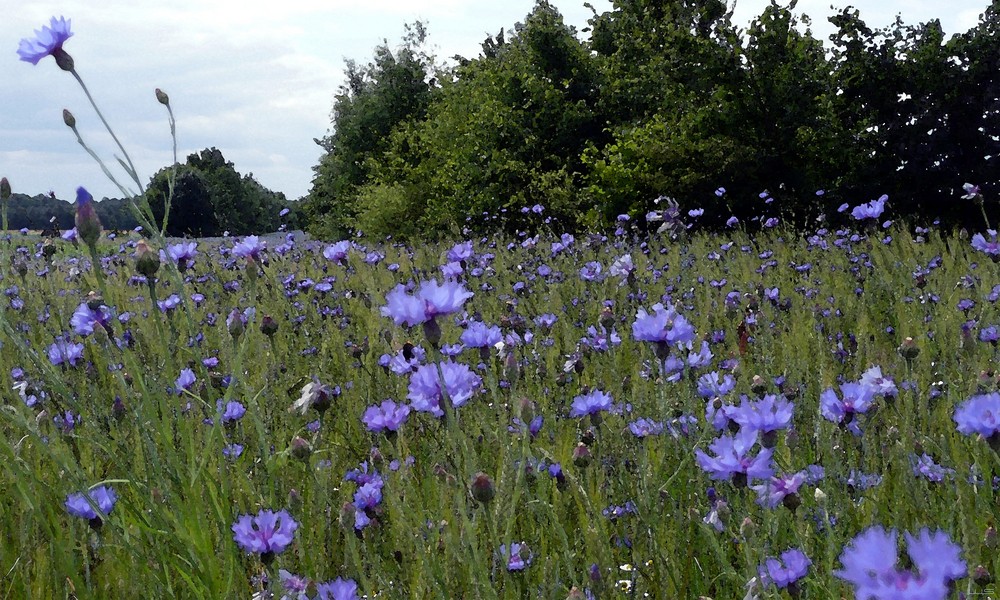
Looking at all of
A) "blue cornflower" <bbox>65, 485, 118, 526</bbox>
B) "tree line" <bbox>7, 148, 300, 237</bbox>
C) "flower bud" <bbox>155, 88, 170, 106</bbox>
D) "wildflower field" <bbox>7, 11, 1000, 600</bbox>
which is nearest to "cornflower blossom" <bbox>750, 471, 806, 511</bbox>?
"wildflower field" <bbox>7, 11, 1000, 600</bbox>

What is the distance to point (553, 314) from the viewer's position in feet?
11.6

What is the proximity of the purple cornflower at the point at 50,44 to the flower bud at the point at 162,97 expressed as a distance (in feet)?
0.57

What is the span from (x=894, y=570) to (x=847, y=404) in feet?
3.86

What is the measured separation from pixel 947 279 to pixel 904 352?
245cm

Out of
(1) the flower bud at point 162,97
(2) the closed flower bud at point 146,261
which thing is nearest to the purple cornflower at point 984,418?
(2) the closed flower bud at point 146,261

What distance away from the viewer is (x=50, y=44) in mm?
1676

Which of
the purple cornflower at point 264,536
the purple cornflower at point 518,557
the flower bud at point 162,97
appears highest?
the flower bud at point 162,97

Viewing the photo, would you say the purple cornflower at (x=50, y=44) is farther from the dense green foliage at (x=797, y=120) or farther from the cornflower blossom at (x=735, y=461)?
the dense green foliage at (x=797, y=120)

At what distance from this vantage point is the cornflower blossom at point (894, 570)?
0.59 m

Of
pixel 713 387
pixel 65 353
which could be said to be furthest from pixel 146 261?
pixel 65 353

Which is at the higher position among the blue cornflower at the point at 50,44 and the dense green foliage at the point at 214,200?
the dense green foliage at the point at 214,200

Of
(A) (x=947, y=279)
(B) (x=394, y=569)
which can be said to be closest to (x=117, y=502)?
(B) (x=394, y=569)

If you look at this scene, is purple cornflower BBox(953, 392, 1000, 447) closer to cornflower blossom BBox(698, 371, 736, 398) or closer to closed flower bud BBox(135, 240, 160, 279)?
cornflower blossom BBox(698, 371, 736, 398)

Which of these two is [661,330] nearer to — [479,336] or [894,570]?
[479,336]
